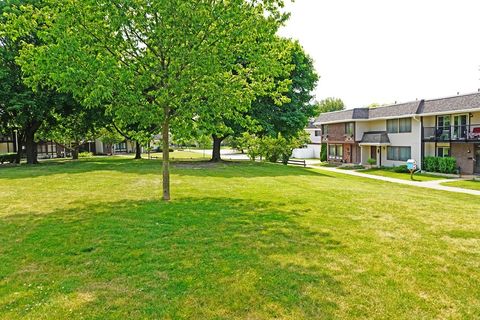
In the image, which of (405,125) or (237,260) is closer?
(237,260)

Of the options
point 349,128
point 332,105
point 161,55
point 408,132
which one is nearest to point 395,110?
point 408,132

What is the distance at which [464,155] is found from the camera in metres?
30.1

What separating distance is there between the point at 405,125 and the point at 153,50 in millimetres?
31329

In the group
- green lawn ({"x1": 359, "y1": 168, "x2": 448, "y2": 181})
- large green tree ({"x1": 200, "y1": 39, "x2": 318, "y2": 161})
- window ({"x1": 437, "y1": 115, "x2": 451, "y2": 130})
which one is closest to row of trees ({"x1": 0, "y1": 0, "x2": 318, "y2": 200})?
large green tree ({"x1": 200, "y1": 39, "x2": 318, "y2": 161})

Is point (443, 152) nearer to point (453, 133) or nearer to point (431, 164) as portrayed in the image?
point (431, 164)

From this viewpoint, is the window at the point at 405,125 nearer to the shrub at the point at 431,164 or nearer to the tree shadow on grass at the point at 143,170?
the shrub at the point at 431,164

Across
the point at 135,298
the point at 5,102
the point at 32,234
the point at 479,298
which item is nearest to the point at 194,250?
the point at 135,298

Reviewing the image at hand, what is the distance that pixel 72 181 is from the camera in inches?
681

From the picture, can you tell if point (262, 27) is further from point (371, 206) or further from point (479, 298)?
point (479, 298)

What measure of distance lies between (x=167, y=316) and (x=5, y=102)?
2735 cm

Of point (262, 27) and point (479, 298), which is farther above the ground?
point (262, 27)

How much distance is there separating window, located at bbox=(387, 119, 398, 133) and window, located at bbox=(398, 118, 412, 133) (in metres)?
0.49

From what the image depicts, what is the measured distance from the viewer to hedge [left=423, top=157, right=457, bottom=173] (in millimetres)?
29953

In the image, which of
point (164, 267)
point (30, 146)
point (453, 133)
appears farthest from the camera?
point (30, 146)
